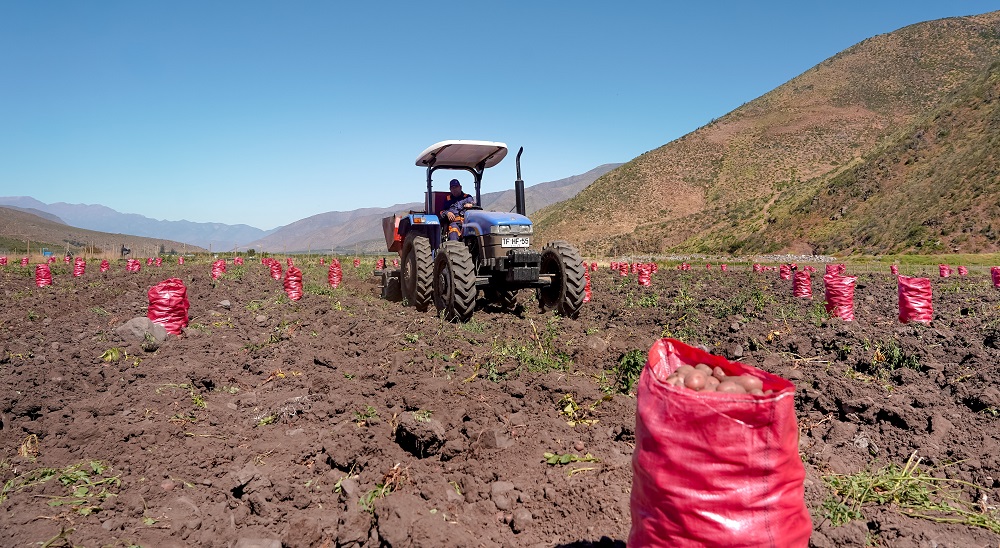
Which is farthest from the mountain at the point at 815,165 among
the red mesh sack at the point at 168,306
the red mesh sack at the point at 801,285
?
the red mesh sack at the point at 168,306

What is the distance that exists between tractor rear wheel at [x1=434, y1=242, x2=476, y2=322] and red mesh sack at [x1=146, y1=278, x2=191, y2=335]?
341 centimetres

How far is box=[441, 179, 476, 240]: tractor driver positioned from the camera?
9795mm

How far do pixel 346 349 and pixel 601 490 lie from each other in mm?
4198

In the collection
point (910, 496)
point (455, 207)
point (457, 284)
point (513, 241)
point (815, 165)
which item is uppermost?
point (815, 165)

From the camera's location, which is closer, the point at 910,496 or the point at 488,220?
the point at 910,496

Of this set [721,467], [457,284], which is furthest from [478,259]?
[721,467]

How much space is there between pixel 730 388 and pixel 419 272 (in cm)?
718

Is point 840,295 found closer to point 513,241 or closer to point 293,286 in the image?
point 513,241

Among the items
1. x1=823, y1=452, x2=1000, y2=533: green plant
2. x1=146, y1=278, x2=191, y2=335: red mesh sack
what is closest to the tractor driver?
x1=146, y1=278, x2=191, y2=335: red mesh sack

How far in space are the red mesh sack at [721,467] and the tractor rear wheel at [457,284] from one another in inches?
236

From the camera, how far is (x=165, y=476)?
3652mm

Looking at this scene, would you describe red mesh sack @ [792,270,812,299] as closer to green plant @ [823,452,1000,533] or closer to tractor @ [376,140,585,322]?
tractor @ [376,140,585,322]

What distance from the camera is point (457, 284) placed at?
8.06 meters

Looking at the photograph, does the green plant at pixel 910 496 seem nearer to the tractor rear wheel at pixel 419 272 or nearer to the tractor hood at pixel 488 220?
the tractor hood at pixel 488 220
